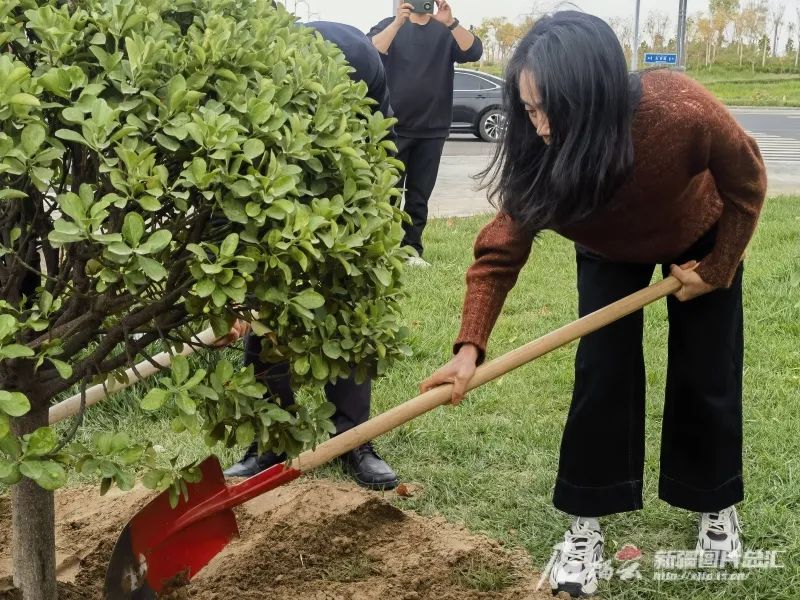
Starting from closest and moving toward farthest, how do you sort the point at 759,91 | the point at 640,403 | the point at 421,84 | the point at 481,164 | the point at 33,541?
the point at 33,541 → the point at 640,403 → the point at 421,84 → the point at 481,164 → the point at 759,91

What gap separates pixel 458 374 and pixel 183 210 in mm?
1039

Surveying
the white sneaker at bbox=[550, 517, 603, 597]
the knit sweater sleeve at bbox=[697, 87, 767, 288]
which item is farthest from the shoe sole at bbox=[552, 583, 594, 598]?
the knit sweater sleeve at bbox=[697, 87, 767, 288]

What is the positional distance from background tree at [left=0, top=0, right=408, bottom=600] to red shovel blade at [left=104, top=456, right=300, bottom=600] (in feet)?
1.56

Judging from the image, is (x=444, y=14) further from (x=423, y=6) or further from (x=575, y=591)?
(x=575, y=591)

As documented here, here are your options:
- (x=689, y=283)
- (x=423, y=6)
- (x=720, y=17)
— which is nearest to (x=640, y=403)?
(x=689, y=283)

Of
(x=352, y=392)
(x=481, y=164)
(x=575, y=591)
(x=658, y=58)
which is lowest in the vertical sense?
(x=575, y=591)

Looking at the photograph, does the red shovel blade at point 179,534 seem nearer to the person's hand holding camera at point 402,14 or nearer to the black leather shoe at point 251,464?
the black leather shoe at point 251,464

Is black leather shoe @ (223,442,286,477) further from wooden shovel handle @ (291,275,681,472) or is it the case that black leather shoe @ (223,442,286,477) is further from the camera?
the camera

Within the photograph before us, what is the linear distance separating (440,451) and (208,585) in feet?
4.03

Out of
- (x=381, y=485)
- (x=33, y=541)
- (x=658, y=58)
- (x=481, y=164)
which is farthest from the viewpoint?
(x=658, y=58)

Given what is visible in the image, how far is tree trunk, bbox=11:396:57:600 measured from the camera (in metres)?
2.35

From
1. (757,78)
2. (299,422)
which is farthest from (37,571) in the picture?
(757,78)

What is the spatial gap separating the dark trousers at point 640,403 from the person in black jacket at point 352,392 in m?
0.81

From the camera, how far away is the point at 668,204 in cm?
255
